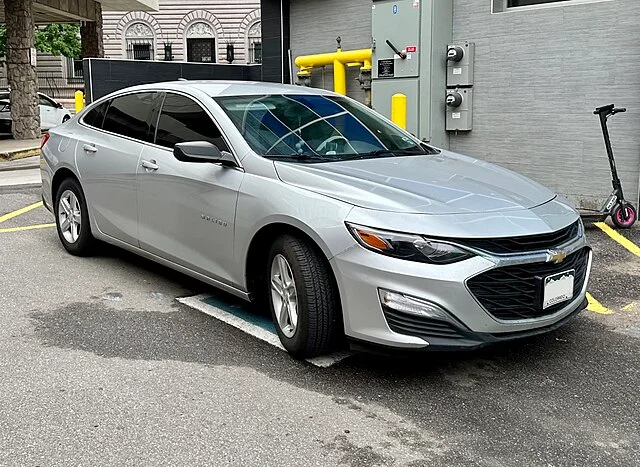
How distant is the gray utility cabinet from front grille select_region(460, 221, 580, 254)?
5.48 meters

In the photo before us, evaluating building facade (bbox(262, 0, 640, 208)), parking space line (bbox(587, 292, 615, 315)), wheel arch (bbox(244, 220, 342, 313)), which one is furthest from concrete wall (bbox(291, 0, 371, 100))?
wheel arch (bbox(244, 220, 342, 313))

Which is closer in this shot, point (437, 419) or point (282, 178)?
point (437, 419)

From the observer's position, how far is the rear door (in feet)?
17.5

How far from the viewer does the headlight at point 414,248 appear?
3.48 meters

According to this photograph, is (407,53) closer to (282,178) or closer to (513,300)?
(282,178)

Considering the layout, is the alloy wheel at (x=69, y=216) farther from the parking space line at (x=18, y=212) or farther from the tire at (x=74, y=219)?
the parking space line at (x=18, y=212)

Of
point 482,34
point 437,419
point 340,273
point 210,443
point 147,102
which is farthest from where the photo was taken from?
point 482,34

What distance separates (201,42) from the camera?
137 feet

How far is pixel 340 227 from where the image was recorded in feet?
12.0

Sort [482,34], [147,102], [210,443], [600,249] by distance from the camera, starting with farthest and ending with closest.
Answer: [482,34]
[600,249]
[147,102]
[210,443]

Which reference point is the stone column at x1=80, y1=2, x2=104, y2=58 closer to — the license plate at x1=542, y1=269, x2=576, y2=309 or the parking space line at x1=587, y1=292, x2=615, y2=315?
the parking space line at x1=587, y1=292, x2=615, y2=315

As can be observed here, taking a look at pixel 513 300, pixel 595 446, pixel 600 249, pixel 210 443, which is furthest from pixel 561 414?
pixel 600 249

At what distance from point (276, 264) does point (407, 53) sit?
5.75 meters

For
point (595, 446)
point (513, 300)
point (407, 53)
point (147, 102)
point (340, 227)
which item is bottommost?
point (595, 446)
